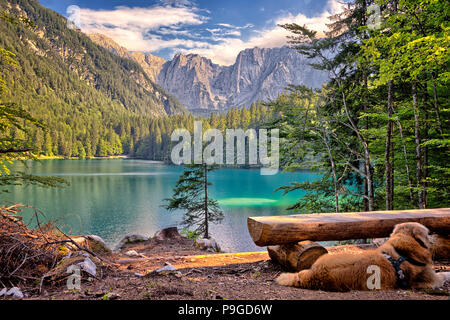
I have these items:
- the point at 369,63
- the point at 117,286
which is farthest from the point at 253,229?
the point at 369,63

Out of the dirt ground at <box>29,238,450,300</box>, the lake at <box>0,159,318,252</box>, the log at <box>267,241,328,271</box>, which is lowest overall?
the lake at <box>0,159,318,252</box>

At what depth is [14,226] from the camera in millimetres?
3957

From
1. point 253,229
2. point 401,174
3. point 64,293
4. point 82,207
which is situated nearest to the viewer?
point 64,293

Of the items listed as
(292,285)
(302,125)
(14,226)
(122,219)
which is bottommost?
(122,219)

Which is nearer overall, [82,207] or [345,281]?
[345,281]

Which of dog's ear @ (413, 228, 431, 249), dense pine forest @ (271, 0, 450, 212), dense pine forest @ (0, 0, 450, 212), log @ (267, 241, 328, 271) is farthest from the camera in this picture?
dense pine forest @ (271, 0, 450, 212)

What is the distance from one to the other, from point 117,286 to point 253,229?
1789 millimetres

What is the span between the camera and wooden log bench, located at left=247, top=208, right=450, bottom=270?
356cm

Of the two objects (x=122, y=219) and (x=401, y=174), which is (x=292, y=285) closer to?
(x=401, y=174)

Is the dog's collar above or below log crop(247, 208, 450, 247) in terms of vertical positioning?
below

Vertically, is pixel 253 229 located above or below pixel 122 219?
above
